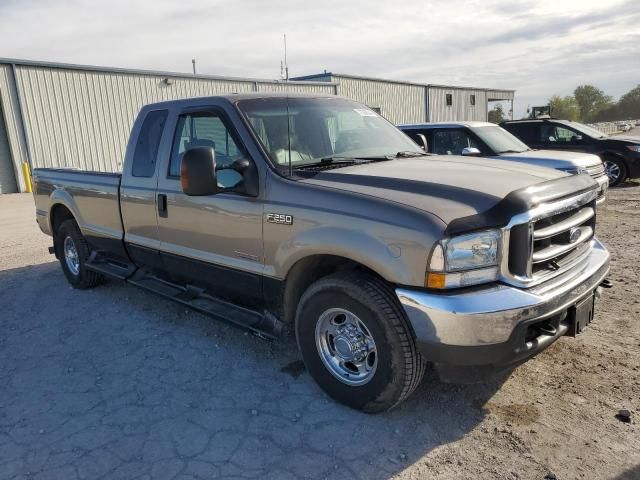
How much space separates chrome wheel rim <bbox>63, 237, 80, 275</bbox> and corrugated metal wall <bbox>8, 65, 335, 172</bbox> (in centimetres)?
1009

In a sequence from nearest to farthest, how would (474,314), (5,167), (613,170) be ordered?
(474,314) < (613,170) < (5,167)

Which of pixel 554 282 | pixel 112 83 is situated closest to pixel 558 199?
pixel 554 282

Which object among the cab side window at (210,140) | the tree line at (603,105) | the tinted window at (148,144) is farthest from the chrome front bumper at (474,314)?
the tree line at (603,105)

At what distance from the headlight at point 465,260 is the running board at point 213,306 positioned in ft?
4.45

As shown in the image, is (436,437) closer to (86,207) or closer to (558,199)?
(558,199)

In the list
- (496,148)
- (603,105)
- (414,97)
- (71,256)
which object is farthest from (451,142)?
(603,105)

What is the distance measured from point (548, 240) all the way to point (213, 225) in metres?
2.34

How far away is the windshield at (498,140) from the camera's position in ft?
30.3

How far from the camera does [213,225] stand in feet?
12.9

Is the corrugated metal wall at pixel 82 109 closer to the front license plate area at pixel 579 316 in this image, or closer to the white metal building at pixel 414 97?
the white metal building at pixel 414 97

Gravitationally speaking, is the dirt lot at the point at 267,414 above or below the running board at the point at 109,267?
below

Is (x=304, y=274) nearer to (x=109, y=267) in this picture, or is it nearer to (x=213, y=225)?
(x=213, y=225)

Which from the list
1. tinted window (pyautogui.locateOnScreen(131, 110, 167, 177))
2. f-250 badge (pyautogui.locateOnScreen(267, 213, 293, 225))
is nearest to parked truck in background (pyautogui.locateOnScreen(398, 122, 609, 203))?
tinted window (pyautogui.locateOnScreen(131, 110, 167, 177))

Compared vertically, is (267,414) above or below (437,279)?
below
